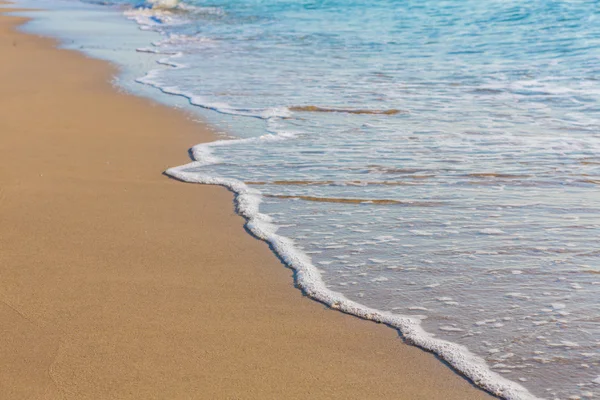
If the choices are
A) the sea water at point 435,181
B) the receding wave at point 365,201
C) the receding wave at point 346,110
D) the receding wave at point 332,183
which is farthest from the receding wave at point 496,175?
the receding wave at point 346,110

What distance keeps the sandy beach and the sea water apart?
0.60 feet

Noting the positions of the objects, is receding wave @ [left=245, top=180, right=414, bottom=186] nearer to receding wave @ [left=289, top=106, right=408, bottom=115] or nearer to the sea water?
the sea water

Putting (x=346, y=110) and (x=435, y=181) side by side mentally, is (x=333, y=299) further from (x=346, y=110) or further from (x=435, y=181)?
(x=346, y=110)

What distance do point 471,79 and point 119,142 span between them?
436 centimetres

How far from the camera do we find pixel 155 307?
2961mm

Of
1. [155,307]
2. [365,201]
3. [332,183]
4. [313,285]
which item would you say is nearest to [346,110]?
[332,183]

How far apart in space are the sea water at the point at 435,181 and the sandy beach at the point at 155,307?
0.18 m

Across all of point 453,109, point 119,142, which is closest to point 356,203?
point 119,142

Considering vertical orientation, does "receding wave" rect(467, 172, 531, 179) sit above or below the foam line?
above

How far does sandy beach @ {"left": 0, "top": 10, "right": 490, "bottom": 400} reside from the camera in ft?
8.04

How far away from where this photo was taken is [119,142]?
218 inches

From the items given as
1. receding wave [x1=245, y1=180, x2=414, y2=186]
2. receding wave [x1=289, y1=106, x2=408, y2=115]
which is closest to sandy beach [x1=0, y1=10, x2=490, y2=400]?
receding wave [x1=245, y1=180, x2=414, y2=186]

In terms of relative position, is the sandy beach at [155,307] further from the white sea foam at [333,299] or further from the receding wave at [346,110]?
the receding wave at [346,110]

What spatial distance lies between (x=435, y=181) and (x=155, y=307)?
2177mm
